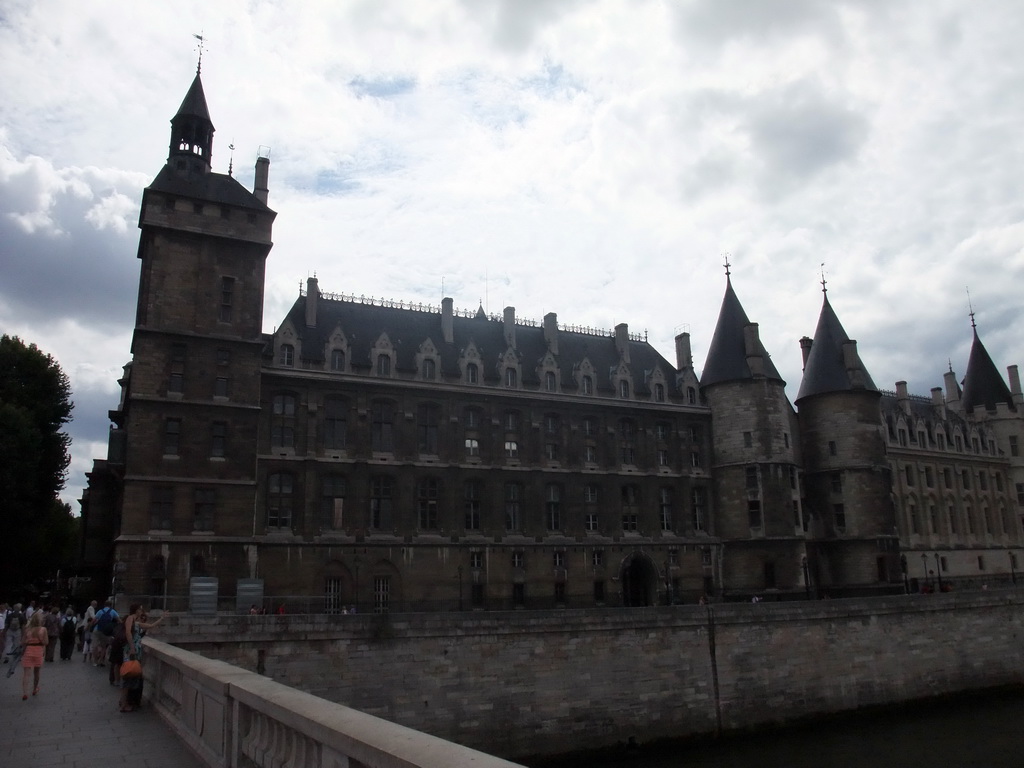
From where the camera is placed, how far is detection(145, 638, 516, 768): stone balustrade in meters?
4.42

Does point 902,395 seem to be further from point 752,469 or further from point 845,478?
point 752,469

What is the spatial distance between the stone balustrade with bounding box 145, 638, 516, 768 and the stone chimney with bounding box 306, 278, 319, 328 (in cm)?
3374

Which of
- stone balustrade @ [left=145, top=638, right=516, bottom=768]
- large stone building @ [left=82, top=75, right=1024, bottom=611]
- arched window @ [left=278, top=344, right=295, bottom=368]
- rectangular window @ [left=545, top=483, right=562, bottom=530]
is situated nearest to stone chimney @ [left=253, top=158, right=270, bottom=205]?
large stone building @ [left=82, top=75, right=1024, bottom=611]

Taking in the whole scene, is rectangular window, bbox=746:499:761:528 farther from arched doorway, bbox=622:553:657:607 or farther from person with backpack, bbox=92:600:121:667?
person with backpack, bbox=92:600:121:667

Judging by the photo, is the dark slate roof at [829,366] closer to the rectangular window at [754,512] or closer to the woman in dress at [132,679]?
the rectangular window at [754,512]

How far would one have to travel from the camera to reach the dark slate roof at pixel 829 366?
53.8 m

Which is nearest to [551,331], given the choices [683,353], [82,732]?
[683,353]

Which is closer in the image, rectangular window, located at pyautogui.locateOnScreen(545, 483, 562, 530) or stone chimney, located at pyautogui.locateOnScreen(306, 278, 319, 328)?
stone chimney, located at pyautogui.locateOnScreen(306, 278, 319, 328)

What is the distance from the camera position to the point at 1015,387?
247 ft

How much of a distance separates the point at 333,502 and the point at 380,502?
242cm

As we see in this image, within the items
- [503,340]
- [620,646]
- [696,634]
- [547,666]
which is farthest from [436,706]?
[503,340]

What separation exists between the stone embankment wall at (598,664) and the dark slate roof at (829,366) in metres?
16.5

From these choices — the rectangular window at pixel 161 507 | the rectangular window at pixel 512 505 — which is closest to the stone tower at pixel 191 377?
the rectangular window at pixel 161 507

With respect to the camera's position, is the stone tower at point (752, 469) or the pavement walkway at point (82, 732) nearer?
the pavement walkway at point (82, 732)
